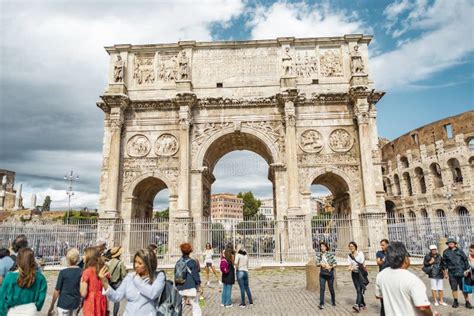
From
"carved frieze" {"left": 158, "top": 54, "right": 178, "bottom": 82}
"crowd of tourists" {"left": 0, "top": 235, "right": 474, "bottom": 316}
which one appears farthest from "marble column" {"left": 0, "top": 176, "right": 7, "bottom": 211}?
"crowd of tourists" {"left": 0, "top": 235, "right": 474, "bottom": 316}

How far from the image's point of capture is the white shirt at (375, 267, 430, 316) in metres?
2.61

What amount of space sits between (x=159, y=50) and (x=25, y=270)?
1720 centimetres

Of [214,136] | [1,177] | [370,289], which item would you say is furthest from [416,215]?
[1,177]

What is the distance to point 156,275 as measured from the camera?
3.20 metres

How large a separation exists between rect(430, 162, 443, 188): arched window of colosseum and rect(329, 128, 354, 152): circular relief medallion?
17.4 metres

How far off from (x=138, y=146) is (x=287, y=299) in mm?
12353

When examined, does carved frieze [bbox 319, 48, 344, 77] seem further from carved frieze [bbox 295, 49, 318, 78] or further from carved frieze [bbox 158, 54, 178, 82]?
carved frieze [bbox 158, 54, 178, 82]

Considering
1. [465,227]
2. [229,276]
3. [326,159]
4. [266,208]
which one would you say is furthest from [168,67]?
[266,208]

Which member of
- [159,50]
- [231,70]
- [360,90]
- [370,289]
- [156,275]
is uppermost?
[159,50]

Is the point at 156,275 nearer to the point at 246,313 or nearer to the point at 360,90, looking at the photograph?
the point at 246,313

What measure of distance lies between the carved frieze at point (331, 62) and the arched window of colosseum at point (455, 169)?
16984mm

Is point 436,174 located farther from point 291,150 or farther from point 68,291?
point 68,291

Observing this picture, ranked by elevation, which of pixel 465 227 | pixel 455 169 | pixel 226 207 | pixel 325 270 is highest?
pixel 226 207

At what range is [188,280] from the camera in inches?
211
